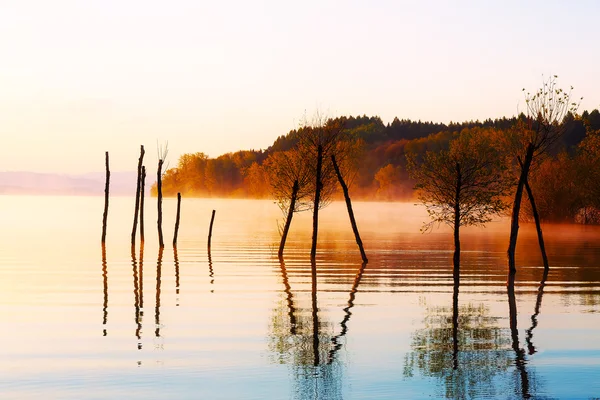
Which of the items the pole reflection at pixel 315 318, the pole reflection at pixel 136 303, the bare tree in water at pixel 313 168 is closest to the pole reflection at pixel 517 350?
the pole reflection at pixel 315 318

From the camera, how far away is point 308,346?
A: 62.2ft

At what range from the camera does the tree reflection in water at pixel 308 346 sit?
49.5ft

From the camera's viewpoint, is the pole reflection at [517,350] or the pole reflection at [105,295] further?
the pole reflection at [105,295]

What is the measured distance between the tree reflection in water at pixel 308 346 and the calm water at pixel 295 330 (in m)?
0.04

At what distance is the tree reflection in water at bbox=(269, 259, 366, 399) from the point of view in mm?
15094

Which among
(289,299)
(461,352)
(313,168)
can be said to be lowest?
(461,352)

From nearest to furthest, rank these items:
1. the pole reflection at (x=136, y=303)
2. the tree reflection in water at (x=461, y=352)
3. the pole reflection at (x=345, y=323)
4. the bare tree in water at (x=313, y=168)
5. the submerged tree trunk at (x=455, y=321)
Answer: the tree reflection in water at (x=461, y=352) < the submerged tree trunk at (x=455, y=321) < the pole reflection at (x=345, y=323) < the pole reflection at (x=136, y=303) < the bare tree in water at (x=313, y=168)

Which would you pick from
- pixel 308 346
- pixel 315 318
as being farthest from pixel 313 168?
pixel 308 346

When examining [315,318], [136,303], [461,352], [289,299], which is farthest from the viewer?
[289,299]

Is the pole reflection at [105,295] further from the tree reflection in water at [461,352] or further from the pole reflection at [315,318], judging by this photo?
the tree reflection in water at [461,352]

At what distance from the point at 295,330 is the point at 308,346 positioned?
2344 mm

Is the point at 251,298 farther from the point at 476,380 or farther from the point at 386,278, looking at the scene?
the point at 476,380

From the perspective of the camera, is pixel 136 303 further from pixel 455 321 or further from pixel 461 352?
pixel 461 352

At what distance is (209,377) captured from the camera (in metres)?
16.2
